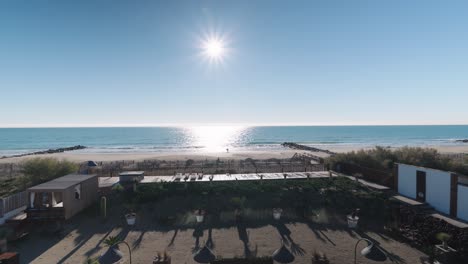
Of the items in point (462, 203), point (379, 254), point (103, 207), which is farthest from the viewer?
point (103, 207)

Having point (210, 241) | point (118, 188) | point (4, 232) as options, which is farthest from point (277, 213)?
point (4, 232)

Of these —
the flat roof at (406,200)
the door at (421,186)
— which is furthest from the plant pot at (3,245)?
the door at (421,186)

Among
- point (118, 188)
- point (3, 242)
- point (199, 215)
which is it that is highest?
point (118, 188)

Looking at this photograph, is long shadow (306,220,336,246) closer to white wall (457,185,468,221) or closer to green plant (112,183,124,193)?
white wall (457,185,468,221)

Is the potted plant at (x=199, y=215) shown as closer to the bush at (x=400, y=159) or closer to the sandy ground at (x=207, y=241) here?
the sandy ground at (x=207, y=241)

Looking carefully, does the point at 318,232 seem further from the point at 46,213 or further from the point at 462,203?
the point at 46,213

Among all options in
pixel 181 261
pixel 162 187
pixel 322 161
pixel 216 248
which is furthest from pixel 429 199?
pixel 162 187

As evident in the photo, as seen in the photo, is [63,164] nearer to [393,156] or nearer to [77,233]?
[77,233]
